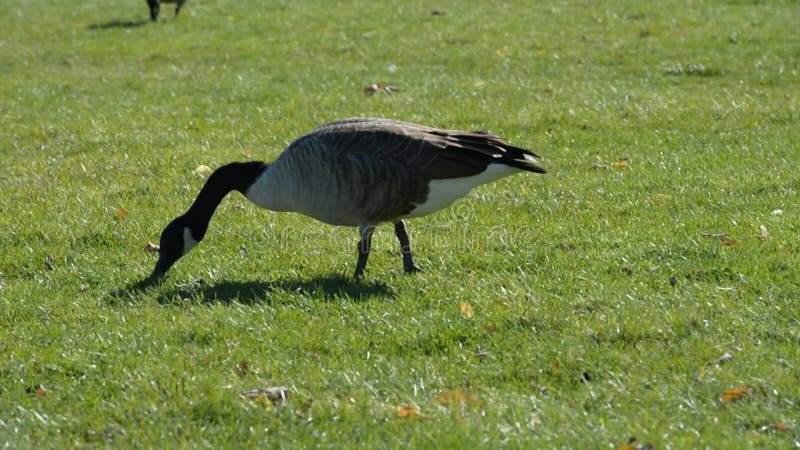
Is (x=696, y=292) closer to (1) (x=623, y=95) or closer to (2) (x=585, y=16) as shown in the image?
(1) (x=623, y=95)

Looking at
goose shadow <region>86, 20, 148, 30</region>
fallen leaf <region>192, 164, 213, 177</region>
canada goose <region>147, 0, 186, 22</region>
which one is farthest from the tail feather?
canada goose <region>147, 0, 186, 22</region>

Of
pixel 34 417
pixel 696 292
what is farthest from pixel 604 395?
pixel 34 417

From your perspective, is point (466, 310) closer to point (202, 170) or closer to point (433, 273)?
point (433, 273)

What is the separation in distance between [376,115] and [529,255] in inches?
213

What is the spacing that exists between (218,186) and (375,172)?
1.30m

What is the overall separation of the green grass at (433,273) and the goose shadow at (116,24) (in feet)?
17.3

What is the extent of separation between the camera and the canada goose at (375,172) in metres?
7.32

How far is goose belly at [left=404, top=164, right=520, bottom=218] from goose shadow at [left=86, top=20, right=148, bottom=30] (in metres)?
15.3

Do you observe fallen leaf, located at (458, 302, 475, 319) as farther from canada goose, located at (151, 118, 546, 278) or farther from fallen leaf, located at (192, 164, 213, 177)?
fallen leaf, located at (192, 164, 213, 177)

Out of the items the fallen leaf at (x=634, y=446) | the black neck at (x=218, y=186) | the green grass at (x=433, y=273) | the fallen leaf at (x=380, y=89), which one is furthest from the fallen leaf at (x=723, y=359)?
the fallen leaf at (x=380, y=89)

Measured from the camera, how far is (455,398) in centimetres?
556

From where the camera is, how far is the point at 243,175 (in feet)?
25.4

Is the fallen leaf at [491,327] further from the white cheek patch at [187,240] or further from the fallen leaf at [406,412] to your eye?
the white cheek patch at [187,240]

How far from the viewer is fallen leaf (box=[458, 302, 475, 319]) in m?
6.67
